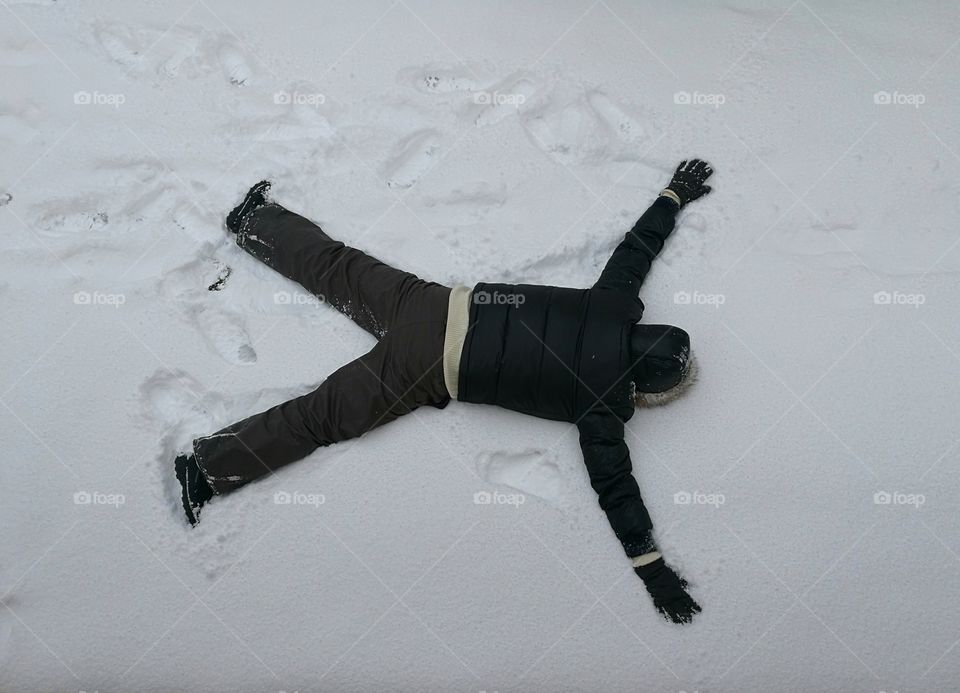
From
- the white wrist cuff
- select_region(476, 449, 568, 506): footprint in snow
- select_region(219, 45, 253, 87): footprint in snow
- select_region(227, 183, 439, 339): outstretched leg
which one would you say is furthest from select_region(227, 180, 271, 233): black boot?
the white wrist cuff

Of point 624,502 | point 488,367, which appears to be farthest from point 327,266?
point 624,502

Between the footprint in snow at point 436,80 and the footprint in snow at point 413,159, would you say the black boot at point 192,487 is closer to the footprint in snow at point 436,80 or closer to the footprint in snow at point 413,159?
the footprint in snow at point 413,159

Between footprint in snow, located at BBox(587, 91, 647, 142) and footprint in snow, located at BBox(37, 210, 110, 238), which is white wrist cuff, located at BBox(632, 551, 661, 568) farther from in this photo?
footprint in snow, located at BBox(37, 210, 110, 238)

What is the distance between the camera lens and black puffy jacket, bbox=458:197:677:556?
2.09 meters

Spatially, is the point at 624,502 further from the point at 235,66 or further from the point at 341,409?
the point at 235,66

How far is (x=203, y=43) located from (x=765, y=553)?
8.44 ft

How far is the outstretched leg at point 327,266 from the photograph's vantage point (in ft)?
7.36

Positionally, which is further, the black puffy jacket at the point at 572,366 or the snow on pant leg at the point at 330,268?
the snow on pant leg at the point at 330,268

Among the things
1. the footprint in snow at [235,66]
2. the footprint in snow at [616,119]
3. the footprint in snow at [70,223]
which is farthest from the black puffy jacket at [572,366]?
the footprint in snow at [70,223]

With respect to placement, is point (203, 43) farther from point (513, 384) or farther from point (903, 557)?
point (903, 557)

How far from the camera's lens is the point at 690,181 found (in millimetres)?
2418

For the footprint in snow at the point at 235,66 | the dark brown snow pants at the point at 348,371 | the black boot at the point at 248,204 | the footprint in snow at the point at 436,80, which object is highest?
the footprint in snow at the point at 436,80

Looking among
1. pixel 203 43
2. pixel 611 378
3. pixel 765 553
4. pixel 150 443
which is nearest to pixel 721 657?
pixel 765 553

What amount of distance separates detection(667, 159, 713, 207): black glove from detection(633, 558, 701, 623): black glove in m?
1.19
